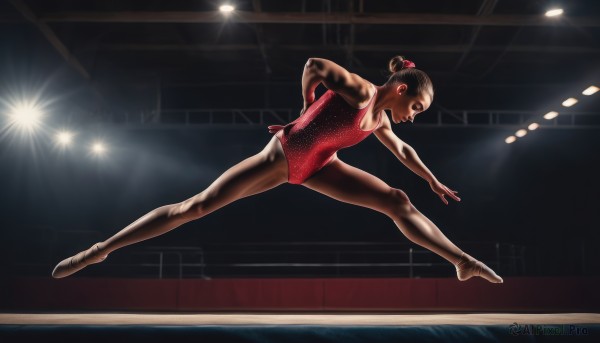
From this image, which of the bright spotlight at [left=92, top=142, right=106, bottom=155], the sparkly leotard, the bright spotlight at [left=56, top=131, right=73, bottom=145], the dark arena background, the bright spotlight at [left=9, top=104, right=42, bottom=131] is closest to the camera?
the sparkly leotard

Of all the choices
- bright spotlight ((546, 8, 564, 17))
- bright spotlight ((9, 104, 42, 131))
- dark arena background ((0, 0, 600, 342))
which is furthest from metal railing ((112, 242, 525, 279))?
bright spotlight ((546, 8, 564, 17))

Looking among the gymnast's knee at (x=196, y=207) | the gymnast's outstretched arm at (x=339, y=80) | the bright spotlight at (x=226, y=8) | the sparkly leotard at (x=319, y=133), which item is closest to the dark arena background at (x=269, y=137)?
the bright spotlight at (x=226, y=8)

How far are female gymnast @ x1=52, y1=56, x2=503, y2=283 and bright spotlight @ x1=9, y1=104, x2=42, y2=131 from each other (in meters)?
6.57

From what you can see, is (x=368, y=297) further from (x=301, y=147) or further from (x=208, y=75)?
(x=301, y=147)

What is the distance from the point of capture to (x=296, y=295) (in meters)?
8.24

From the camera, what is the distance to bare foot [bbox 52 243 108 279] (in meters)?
2.44

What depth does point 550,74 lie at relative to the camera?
32.2ft

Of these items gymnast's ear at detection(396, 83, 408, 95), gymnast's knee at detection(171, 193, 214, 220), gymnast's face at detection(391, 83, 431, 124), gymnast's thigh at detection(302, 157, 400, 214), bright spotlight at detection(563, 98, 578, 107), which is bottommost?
gymnast's knee at detection(171, 193, 214, 220)

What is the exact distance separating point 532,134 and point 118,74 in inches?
329

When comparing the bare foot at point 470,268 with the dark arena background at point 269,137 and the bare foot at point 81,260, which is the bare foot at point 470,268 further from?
the dark arena background at point 269,137

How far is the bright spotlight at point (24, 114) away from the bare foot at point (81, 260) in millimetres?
6381

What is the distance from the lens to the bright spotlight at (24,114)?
26.0ft

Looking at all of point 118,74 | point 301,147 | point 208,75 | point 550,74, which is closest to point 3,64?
point 118,74

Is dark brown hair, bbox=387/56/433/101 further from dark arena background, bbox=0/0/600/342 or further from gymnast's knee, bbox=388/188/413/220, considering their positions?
dark arena background, bbox=0/0/600/342
